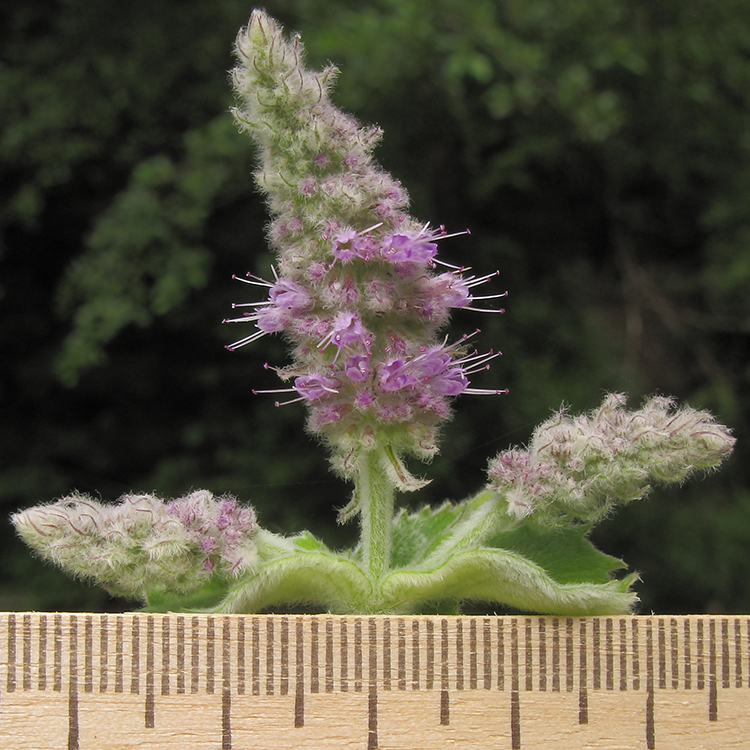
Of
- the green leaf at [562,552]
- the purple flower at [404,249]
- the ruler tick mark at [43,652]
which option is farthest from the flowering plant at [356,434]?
the ruler tick mark at [43,652]

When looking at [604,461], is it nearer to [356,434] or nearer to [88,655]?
[356,434]

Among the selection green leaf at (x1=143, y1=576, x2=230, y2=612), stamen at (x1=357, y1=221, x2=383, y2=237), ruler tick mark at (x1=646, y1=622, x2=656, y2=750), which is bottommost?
ruler tick mark at (x1=646, y1=622, x2=656, y2=750)

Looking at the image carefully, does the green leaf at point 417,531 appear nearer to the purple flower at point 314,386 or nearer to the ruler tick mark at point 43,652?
the purple flower at point 314,386

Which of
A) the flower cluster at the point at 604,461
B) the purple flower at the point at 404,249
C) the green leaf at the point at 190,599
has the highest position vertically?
the purple flower at the point at 404,249

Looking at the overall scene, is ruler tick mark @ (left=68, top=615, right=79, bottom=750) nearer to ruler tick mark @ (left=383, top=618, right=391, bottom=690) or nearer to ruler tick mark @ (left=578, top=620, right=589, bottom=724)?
ruler tick mark @ (left=383, top=618, right=391, bottom=690)

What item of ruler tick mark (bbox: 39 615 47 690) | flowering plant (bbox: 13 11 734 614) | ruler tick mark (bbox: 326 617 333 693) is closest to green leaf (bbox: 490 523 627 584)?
flowering plant (bbox: 13 11 734 614)

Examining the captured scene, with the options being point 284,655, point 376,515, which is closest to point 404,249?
point 376,515

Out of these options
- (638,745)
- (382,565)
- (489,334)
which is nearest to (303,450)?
(489,334)
